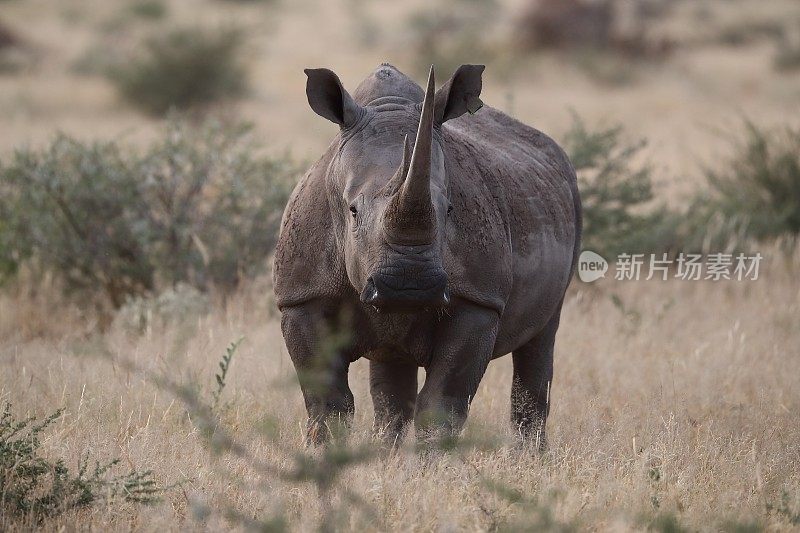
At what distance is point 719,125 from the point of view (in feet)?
66.2

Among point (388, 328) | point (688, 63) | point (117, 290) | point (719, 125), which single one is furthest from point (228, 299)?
point (688, 63)

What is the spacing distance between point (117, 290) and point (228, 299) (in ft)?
3.72

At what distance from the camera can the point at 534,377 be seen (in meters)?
6.88

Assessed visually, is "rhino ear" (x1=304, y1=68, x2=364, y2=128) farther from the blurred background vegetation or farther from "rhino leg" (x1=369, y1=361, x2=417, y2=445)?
the blurred background vegetation

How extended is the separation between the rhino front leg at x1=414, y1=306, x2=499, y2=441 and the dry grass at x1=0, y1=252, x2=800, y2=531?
0.16m

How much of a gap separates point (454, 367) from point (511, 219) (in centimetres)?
88

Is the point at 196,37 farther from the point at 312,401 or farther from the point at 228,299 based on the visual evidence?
the point at 312,401

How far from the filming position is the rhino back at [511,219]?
548 centimetres

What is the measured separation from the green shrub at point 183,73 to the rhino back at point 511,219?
16.3m

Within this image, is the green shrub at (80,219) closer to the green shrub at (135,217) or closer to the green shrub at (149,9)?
the green shrub at (135,217)

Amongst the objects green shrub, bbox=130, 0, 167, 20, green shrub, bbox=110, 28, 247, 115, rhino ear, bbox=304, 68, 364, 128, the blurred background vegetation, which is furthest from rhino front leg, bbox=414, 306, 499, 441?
green shrub, bbox=130, 0, 167, 20

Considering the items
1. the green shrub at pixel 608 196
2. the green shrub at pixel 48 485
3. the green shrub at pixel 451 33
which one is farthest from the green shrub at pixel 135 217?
the green shrub at pixel 451 33

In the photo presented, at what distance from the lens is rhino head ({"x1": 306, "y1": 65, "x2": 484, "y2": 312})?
4.75 meters

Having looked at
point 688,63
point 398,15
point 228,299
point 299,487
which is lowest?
point 299,487
